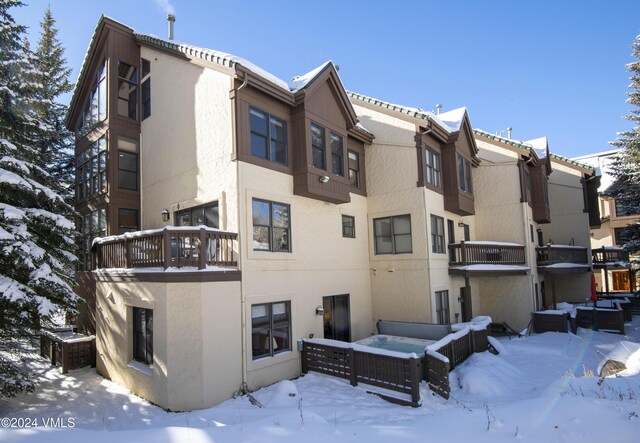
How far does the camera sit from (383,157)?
54.0 feet

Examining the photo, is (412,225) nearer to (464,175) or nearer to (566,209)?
(464,175)

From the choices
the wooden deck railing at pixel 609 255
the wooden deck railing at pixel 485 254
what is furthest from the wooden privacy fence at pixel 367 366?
the wooden deck railing at pixel 609 255

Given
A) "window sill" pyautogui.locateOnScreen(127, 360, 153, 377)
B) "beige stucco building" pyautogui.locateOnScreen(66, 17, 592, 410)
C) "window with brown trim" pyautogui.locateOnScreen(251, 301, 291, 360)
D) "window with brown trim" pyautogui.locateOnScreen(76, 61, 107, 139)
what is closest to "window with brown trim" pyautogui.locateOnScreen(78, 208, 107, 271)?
"beige stucco building" pyautogui.locateOnScreen(66, 17, 592, 410)

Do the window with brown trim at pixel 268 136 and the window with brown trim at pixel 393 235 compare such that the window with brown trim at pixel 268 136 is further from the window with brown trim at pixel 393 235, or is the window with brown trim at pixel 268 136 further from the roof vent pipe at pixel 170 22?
the roof vent pipe at pixel 170 22

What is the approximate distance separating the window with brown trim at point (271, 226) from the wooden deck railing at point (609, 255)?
22.5m

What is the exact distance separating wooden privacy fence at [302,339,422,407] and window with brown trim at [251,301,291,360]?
31.0 inches

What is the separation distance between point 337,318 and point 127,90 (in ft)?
41.5

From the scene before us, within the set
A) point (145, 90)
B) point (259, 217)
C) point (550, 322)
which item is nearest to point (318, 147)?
point (259, 217)

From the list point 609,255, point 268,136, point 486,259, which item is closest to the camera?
point 268,136

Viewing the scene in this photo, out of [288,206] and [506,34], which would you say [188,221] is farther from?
[506,34]

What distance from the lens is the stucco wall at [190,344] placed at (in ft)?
29.9

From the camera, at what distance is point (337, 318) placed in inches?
570

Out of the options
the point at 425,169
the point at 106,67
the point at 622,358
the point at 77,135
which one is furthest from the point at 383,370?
the point at 77,135

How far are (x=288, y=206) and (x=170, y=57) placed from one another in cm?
701
